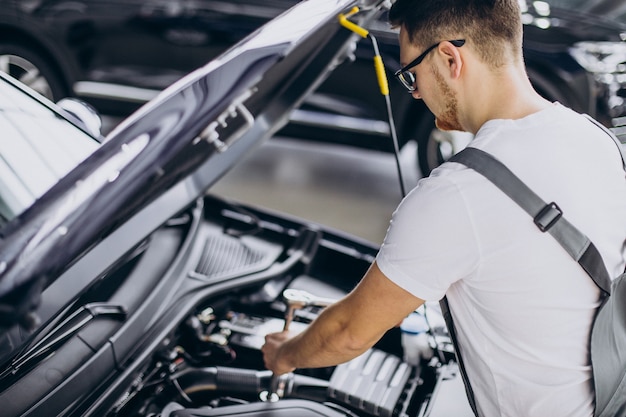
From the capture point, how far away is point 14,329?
0.84 m

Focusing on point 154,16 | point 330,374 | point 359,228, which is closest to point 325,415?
point 330,374

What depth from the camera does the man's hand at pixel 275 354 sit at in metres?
1.24

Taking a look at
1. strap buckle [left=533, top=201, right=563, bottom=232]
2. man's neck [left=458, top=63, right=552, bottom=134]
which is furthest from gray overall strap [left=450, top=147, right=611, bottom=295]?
man's neck [left=458, top=63, right=552, bottom=134]

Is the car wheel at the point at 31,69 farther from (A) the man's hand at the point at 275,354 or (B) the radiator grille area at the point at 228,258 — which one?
(A) the man's hand at the point at 275,354

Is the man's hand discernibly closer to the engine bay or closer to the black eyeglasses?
the engine bay

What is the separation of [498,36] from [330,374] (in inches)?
30.4

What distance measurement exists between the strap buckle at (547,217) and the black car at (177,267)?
45cm

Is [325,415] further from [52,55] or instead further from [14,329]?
[52,55]

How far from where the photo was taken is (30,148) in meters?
1.33

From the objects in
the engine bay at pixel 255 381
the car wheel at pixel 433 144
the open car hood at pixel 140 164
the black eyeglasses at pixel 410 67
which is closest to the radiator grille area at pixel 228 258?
the engine bay at pixel 255 381

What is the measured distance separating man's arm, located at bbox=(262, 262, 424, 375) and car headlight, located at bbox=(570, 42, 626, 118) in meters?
2.71

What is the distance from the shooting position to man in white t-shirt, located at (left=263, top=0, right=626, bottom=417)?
1004mm

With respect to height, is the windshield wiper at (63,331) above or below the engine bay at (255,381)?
above

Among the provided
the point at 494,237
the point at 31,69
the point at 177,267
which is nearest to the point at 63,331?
the point at 177,267
